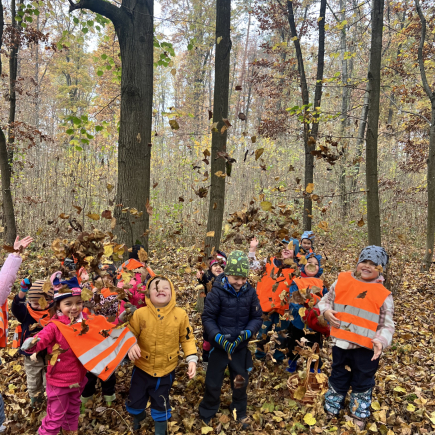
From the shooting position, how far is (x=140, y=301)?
10.5 ft

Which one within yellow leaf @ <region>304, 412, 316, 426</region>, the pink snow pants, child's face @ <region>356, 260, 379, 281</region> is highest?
child's face @ <region>356, 260, 379, 281</region>

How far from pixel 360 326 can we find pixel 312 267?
82 centimetres

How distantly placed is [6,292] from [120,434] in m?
1.74

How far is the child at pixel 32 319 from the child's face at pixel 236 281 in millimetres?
1881

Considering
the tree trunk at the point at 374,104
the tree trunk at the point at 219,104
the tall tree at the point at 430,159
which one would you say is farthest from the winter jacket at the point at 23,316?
the tall tree at the point at 430,159

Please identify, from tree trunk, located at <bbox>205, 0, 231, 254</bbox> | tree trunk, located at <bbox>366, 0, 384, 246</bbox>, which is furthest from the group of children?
tree trunk, located at <bbox>366, 0, 384, 246</bbox>

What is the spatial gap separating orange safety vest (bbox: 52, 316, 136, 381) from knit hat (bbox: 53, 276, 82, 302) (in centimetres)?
24

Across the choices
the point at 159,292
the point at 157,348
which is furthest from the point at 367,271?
the point at 157,348

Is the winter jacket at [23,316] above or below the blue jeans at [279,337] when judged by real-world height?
above

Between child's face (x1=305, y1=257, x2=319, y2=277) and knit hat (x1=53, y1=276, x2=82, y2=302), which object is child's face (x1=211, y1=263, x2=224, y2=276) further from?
knit hat (x1=53, y1=276, x2=82, y2=302)

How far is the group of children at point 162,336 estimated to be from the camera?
2.58m

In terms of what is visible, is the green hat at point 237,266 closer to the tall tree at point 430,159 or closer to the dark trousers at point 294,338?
the dark trousers at point 294,338

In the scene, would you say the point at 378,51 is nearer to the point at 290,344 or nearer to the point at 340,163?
the point at 290,344

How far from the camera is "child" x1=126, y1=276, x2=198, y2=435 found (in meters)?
2.70
